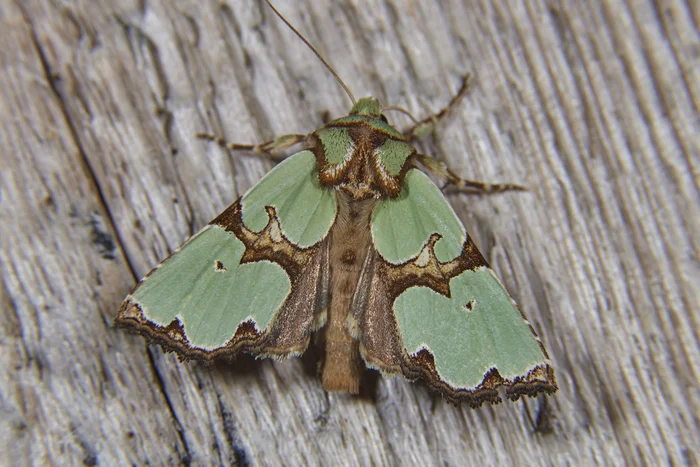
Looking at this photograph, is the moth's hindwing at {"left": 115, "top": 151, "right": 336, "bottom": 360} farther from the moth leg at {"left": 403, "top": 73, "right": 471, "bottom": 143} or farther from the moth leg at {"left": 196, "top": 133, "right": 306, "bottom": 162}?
the moth leg at {"left": 403, "top": 73, "right": 471, "bottom": 143}

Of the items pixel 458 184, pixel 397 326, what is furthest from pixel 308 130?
pixel 397 326

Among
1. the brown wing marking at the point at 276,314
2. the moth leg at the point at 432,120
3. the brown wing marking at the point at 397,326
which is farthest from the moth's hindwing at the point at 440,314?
the moth leg at the point at 432,120

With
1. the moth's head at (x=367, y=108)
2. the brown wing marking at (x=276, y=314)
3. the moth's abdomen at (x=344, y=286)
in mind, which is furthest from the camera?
the moth's head at (x=367, y=108)

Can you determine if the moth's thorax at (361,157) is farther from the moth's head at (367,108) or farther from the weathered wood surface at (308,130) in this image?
the weathered wood surface at (308,130)

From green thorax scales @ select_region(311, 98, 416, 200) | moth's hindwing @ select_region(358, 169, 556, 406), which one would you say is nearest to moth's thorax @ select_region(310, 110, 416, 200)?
green thorax scales @ select_region(311, 98, 416, 200)

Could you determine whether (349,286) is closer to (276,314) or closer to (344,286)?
(344,286)
